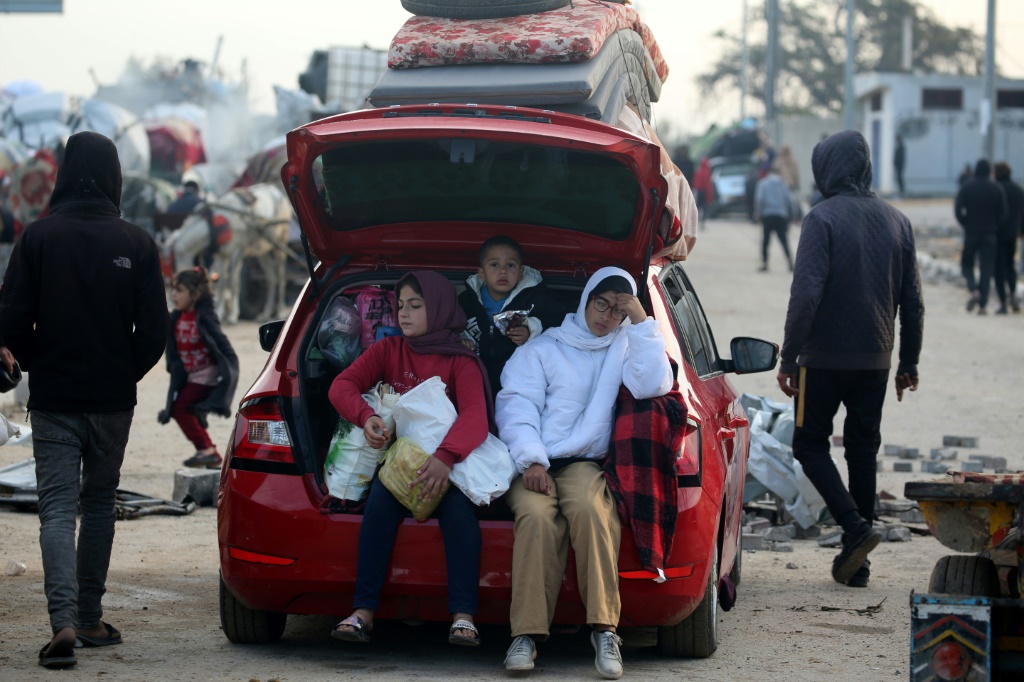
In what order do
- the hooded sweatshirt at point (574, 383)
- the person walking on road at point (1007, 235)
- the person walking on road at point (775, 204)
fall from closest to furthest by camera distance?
the hooded sweatshirt at point (574, 383), the person walking on road at point (1007, 235), the person walking on road at point (775, 204)

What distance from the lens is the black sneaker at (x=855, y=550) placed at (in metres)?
6.68

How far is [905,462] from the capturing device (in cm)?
1001

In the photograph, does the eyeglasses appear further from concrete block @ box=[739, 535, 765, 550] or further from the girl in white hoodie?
concrete block @ box=[739, 535, 765, 550]

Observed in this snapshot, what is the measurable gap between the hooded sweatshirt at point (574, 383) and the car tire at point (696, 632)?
637 millimetres

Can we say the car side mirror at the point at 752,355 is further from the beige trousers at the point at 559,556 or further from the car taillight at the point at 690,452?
the beige trousers at the point at 559,556

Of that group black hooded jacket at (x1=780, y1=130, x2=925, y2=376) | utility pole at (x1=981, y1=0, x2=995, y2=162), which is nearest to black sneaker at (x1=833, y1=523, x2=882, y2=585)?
black hooded jacket at (x1=780, y1=130, x2=925, y2=376)

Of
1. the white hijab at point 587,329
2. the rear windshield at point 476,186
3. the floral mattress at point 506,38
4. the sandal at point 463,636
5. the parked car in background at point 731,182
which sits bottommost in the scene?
the parked car in background at point 731,182

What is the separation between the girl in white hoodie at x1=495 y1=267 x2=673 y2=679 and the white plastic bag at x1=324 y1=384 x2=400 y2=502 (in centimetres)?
43

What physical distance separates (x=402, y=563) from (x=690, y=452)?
3.57 feet

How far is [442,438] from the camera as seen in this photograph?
210 inches

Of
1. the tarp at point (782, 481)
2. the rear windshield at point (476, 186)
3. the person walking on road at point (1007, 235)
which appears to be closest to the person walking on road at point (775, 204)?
the person walking on road at point (1007, 235)

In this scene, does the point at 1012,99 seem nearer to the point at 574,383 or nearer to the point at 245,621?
the point at 574,383

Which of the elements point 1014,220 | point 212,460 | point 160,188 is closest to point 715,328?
point 1014,220

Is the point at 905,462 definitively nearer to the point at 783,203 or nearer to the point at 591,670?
the point at 591,670
